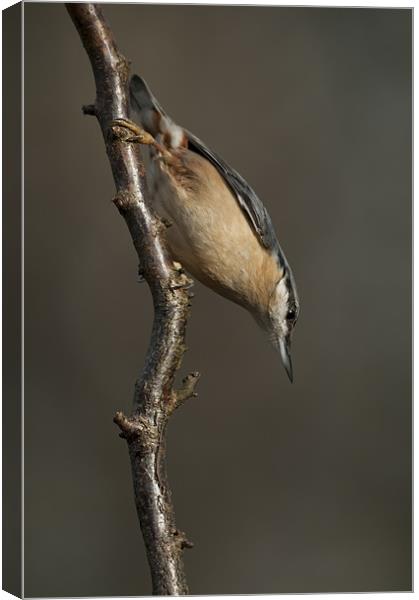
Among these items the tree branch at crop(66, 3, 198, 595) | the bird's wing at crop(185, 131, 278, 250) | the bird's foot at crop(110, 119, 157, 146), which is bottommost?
the tree branch at crop(66, 3, 198, 595)

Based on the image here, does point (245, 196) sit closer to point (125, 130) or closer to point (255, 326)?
point (255, 326)

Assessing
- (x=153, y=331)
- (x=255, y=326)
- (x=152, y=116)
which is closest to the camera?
(x=153, y=331)

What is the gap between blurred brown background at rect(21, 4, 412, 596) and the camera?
93.7 inches

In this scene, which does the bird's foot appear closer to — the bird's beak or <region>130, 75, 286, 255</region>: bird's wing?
<region>130, 75, 286, 255</region>: bird's wing

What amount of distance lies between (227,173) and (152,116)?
262mm

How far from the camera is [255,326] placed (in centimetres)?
263

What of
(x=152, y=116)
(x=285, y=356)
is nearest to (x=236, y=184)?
(x=152, y=116)

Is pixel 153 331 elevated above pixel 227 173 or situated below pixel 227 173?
below

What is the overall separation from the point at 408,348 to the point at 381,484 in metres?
0.42

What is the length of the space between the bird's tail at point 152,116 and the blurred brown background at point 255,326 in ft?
0.49

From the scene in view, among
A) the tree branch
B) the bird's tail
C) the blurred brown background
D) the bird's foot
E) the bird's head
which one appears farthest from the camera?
the bird's head

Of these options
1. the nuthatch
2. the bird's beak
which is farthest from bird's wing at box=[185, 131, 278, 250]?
the bird's beak

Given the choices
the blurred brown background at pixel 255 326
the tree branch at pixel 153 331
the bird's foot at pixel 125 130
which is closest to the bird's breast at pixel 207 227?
the blurred brown background at pixel 255 326

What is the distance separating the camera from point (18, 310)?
81.6 inches
